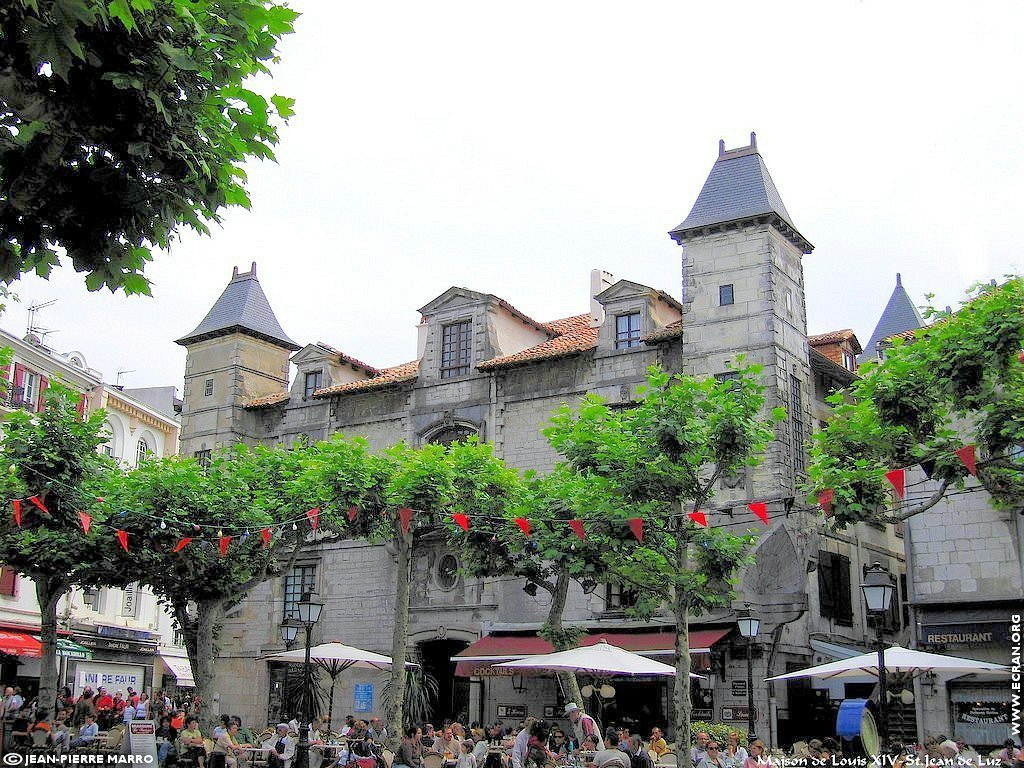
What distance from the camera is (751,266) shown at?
82.4 ft

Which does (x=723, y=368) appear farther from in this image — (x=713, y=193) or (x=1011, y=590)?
(x=1011, y=590)

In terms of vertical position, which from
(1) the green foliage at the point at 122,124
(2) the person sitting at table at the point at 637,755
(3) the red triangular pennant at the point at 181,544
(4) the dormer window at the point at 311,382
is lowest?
(2) the person sitting at table at the point at 637,755

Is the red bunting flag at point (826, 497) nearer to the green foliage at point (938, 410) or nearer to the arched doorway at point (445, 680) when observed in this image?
the green foliage at point (938, 410)

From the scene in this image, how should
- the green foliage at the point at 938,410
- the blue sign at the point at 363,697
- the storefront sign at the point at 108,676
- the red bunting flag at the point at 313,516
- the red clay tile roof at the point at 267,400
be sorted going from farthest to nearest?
the storefront sign at the point at 108,676, the red clay tile roof at the point at 267,400, the blue sign at the point at 363,697, the red bunting flag at the point at 313,516, the green foliage at the point at 938,410

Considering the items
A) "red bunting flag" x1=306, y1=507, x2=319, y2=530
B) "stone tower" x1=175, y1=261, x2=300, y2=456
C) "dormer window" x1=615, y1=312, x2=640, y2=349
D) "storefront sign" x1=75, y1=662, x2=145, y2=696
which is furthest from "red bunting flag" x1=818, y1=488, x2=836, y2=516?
"storefront sign" x1=75, y1=662, x2=145, y2=696

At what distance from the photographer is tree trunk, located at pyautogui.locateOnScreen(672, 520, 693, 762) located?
1611 centimetres

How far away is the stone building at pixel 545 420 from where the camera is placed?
23438 millimetres

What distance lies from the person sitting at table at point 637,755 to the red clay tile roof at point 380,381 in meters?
16.7

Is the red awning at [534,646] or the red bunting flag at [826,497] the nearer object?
the red bunting flag at [826,497]

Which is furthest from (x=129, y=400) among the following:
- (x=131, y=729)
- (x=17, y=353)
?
(x=131, y=729)

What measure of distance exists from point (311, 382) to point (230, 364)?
9.74 ft

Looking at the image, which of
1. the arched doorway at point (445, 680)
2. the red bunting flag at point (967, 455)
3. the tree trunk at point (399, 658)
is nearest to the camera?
the red bunting flag at point (967, 455)

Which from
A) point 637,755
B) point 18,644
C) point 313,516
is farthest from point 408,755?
point 18,644

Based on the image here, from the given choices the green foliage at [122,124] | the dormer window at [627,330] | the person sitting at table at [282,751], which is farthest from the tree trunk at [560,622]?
the green foliage at [122,124]
